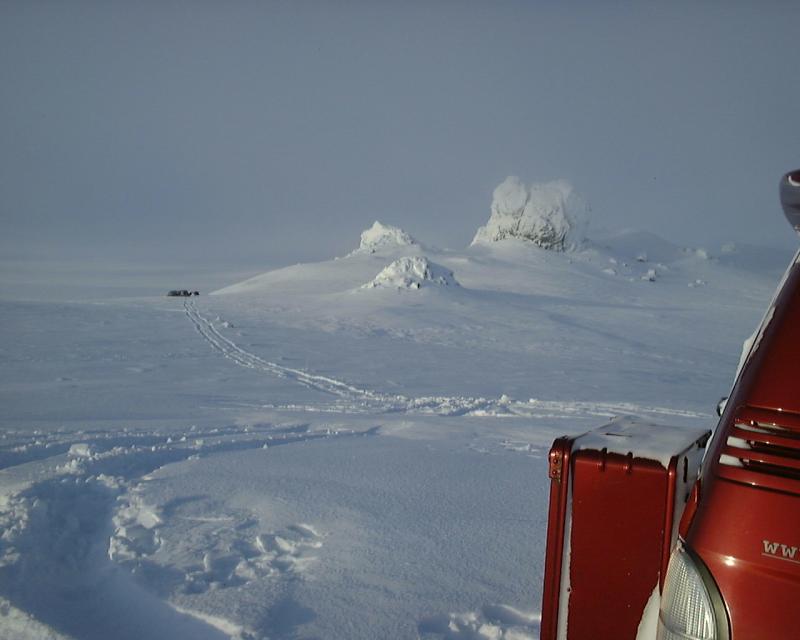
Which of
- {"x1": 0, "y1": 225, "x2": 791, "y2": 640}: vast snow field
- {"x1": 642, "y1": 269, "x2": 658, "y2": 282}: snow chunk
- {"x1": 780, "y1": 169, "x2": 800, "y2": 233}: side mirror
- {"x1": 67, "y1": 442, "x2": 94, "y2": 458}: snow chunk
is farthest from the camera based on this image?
{"x1": 642, "y1": 269, "x2": 658, "y2": 282}: snow chunk

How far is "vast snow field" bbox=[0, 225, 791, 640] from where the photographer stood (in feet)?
9.86

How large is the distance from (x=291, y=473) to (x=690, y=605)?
4.06 metres

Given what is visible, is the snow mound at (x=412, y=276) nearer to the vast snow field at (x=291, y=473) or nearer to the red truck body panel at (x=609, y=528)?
the vast snow field at (x=291, y=473)

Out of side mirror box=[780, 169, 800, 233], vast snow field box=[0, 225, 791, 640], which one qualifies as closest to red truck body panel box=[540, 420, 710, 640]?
vast snow field box=[0, 225, 791, 640]

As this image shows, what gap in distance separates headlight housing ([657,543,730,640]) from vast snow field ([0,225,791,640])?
1498mm

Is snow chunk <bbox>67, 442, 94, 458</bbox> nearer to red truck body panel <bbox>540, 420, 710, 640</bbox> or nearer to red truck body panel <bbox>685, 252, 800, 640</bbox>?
red truck body panel <bbox>540, 420, 710, 640</bbox>

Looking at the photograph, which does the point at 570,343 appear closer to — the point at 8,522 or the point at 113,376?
the point at 113,376

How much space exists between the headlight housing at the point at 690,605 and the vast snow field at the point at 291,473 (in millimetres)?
1498

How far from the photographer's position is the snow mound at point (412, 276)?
3216cm

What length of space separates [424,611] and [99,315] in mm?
23228

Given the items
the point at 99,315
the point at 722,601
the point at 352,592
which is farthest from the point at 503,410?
the point at 99,315

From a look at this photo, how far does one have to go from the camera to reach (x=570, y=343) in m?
19.6

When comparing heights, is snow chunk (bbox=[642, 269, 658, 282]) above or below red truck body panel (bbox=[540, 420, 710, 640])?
above

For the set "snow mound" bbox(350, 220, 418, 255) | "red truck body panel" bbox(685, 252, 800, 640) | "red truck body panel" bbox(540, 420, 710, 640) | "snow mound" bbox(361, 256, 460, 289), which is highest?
"snow mound" bbox(350, 220, 418, 255)
